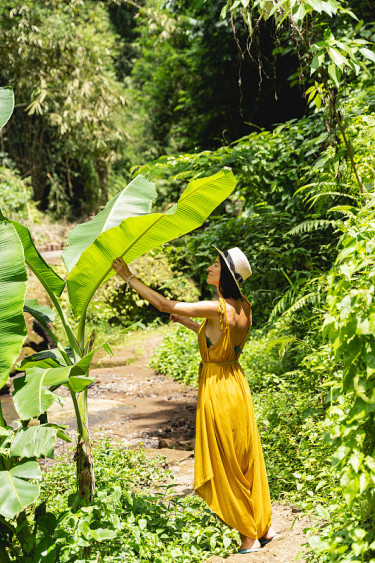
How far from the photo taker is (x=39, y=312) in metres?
3.43

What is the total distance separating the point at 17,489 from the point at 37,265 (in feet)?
4.13

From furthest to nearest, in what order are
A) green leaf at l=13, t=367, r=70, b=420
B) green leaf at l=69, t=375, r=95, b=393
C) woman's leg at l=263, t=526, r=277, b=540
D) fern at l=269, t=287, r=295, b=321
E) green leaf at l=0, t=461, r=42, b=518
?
1. fern at l=269, t=287, r=295, b=321
2. woman's leg at l=263, t=526, r=277, b=540
3. green leaf at l=69, t=375, r=95, b=393
4. green leaf at l=13, t=367, r=70, b=420
5. green leaf at l=0, t=461, r=42, b=518

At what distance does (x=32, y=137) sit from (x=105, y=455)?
54.2 feet

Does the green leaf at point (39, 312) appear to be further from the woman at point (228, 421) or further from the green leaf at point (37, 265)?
the woman at point (228, 421)

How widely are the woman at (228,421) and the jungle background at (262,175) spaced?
426 millimetres

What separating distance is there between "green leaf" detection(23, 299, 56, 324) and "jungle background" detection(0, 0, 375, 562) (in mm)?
1691

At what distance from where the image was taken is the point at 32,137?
19.0 metres

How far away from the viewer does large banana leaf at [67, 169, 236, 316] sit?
300 centimetres

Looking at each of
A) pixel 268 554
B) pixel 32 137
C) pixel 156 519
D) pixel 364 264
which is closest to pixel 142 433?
pixel 156 519

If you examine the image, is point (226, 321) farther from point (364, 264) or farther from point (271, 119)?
point (271, 119)

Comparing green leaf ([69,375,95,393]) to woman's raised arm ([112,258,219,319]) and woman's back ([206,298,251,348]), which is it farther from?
woman's back ([206,298,251,348])

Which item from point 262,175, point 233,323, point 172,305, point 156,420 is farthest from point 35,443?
point 262,175

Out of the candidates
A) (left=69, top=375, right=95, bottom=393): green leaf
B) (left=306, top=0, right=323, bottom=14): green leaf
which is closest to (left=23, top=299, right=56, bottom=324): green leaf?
(left=69, top=375, right=95, bottom=393): green leaf

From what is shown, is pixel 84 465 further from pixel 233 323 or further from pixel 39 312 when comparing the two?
pixel 233 323
